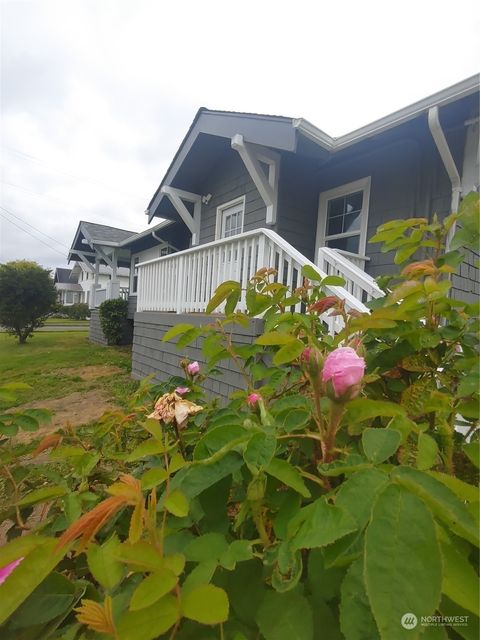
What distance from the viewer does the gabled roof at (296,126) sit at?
346 cm

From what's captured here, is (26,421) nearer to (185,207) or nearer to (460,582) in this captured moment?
(460,582)

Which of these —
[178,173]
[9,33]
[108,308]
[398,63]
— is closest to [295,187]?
[178,173]

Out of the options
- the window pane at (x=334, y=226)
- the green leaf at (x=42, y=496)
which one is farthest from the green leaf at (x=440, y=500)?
the window pane at (x=334, y=226)

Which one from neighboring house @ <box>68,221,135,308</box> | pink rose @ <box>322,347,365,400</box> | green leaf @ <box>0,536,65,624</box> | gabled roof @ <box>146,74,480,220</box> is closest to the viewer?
Result: green leaf @ <box>0,536,65,624</box>

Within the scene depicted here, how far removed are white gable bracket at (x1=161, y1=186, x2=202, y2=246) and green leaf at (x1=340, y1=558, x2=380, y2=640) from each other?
24.7ft

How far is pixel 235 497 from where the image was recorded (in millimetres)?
630

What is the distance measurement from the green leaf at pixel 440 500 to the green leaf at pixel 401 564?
0.04 ft

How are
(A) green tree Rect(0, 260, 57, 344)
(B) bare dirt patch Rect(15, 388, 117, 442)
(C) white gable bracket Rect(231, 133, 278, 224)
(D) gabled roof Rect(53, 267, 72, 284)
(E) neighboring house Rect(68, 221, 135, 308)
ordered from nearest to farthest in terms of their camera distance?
(B) bare dirt patch Rect(15, 388, 117, 442) → (C) white gable bracket Rect(231, 133, 278, 224) → (A) green tree Rect(0, 260, 57, 344) → (E) neighboring house Rect(68, 221, 135, 308) → (D) gabled roof Rect(53, 267, 72, 284)

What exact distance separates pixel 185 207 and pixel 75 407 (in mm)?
4914

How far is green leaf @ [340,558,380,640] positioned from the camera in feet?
1.09

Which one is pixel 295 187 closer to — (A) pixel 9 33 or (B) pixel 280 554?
(A) pixel 9 33

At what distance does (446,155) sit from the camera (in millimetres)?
3736

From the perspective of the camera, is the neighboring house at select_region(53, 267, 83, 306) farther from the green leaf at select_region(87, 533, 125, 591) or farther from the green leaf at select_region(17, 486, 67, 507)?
the green leaf at select_region(87, 533, 125, 591)

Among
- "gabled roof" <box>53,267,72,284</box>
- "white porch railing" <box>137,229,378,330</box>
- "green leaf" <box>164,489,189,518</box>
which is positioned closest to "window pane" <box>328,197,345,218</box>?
"white porch railing" <box>137,229,378,330</box>
